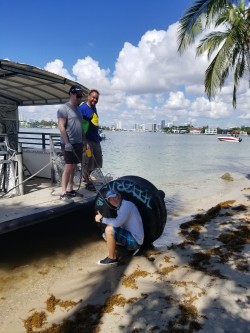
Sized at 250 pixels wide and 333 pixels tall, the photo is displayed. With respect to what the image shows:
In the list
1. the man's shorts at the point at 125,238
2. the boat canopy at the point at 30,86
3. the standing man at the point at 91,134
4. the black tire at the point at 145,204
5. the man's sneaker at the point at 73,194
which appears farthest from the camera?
the standing man at the point at 91,134

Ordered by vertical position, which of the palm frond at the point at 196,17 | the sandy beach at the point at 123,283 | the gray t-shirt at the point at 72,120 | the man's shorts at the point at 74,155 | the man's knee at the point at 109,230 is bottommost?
the sandy beach at the point at 123,283

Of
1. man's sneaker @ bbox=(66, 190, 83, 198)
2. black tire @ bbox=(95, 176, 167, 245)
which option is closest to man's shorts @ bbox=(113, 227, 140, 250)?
black tire @ bbox=(95, 176, 167, 245)

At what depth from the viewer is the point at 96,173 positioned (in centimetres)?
823

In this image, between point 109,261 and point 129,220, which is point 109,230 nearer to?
point 129,220

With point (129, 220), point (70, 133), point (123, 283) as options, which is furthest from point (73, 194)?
point (123, 283)

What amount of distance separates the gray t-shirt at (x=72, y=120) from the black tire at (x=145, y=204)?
4.14 feet

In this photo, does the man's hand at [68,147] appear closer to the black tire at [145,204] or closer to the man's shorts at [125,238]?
the black tire at [145,204]

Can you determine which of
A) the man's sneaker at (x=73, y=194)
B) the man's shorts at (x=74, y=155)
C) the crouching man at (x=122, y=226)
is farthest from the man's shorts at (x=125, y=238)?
the man's shorts at (x=74, y=155)

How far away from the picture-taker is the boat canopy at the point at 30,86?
6906 millimetres

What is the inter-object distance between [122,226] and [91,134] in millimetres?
2565

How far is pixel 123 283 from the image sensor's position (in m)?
5.08

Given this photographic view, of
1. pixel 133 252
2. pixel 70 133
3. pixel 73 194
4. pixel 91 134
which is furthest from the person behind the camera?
pixel 91 134

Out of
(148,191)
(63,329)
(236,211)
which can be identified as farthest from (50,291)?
(236,211)

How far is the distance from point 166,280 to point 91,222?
3.28m
